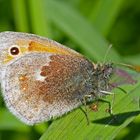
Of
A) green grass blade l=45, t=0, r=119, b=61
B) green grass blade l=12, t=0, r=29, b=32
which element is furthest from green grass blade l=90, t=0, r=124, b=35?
green grass blade l=12, t=0, r=29, b=32

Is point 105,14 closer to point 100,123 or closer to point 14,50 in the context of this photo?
point 14,50

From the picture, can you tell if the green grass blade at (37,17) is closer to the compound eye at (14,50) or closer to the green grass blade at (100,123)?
the compound eye at (14,50)

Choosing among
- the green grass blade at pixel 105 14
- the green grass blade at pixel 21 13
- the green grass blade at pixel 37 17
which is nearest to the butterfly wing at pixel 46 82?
the green grass blade at pixel 37 17

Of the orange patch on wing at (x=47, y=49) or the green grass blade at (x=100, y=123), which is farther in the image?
the orange patch on wing at (x=47, y=49)

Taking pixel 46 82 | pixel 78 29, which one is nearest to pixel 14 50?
pixel 46 82

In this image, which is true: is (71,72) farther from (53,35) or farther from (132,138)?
(53,35)

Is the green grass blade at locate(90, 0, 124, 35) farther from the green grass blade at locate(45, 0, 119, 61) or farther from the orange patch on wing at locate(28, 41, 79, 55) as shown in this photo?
the orange patch on wing at locate(28, 41, 79, 55)
